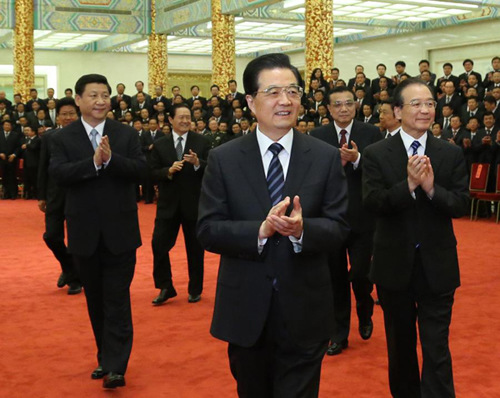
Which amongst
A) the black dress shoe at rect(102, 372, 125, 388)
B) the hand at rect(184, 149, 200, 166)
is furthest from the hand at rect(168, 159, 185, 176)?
the black dress shoe at rect(102, 372, 125, 388)

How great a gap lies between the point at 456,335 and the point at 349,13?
58.6ft

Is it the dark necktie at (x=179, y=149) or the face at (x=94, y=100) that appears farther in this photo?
the dark necktie at (x=179, y=149)

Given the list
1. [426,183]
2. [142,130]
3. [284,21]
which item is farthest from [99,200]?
[284,21]

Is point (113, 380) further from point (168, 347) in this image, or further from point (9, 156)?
point (9, 156)

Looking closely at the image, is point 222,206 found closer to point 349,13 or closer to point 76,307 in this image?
point 76,307

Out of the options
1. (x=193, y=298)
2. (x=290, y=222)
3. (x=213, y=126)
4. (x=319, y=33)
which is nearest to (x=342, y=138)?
(x=193, y=298)

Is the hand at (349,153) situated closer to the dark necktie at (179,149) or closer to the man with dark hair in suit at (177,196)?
the man with dark hair in suit at (177,196)

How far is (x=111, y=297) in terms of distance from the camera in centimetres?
379

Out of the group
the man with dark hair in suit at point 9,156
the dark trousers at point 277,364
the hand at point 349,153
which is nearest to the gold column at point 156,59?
the man with dark hair in suit at point 9,156

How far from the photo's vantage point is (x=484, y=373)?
3902 mm

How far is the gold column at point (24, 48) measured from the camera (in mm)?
20453

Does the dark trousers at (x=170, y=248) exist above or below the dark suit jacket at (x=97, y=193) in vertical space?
below

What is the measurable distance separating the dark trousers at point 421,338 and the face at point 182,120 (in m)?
2.80

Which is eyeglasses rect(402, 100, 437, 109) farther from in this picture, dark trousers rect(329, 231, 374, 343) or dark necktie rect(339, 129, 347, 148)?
dark trousers rect(329, 231, 374, 343)
